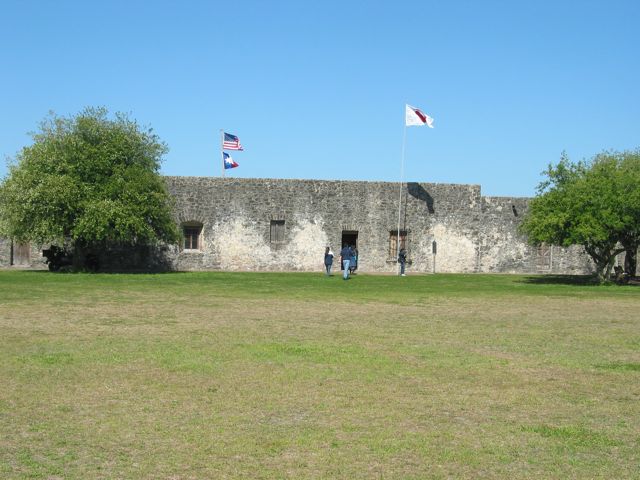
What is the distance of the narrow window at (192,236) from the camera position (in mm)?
35062

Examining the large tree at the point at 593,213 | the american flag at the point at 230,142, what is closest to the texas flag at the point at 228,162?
the american flag at the point at 230,142

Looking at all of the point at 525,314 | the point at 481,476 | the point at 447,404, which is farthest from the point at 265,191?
the point at 481,476

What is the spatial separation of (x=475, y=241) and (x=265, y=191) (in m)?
9.98

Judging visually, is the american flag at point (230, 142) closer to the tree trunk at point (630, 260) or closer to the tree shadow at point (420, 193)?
the tree shadow at point (420, 193)

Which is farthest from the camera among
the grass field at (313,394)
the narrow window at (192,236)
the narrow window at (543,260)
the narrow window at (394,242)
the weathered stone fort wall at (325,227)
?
the narrow window at (543,260)

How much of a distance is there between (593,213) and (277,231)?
13.5 metres

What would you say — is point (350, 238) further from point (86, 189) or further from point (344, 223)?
point (86, 189)

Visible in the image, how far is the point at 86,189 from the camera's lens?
29516 mm

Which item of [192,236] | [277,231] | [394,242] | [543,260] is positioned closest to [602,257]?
[543,260]

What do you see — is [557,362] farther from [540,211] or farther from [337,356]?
[540,211]

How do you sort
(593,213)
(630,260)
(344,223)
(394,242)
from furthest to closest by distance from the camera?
(394,242)
(344,223)
(630,260)
(593,213)

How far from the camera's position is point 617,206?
2800 cm

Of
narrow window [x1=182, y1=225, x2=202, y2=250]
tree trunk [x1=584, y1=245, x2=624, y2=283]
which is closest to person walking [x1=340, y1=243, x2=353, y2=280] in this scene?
narrow window [x1=182, y1=225, x2=202, y2=250]

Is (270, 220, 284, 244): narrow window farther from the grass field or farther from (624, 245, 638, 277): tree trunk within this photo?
the grass field
